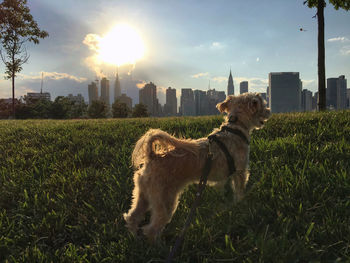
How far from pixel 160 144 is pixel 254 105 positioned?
182 centimetres

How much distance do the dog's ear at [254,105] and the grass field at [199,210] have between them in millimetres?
1286

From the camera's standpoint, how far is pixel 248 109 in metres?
3.61

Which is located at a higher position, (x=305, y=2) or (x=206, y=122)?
(x=305, y=2)

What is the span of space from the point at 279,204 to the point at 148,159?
2160 millimetres

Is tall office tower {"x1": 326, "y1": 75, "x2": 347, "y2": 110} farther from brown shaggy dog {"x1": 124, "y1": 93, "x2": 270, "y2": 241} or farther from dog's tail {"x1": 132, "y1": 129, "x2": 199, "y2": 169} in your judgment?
dog's tail {"x1": 132, "y1": 129, "x2": 199, "y2": 169}

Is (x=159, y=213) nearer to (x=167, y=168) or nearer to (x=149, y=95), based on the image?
(x=167, y=168)

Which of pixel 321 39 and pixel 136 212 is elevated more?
pixel 321 39

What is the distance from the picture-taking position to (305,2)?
40.5 ft

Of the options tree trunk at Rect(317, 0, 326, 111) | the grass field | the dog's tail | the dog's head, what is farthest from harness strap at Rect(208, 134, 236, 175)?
tree trunk at Rect(317, 0, 326, 111)

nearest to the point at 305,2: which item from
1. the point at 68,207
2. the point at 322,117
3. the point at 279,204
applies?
the point at 322,117

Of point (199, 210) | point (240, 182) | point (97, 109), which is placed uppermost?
point (97, 109)

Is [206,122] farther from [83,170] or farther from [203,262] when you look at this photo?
[203,262]

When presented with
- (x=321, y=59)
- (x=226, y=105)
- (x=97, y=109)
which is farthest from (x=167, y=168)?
(x=97, y=109)

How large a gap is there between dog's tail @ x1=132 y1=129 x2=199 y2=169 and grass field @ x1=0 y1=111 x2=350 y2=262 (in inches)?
44.2
